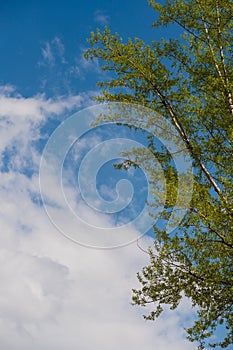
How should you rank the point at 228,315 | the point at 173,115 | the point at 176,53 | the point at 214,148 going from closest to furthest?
the point at 228,315, the point at 214,148, the point at 173,115, the point at 176,53

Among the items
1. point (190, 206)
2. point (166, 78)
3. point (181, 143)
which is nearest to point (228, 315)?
point (190, 206)

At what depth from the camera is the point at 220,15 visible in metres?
11.4

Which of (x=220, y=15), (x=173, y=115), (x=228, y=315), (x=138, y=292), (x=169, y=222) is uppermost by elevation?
(x=220, y=15)

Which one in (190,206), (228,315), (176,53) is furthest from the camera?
(176,53)

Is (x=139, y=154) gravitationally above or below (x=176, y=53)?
below

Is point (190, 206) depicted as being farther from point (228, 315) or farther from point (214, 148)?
point (228, 315)

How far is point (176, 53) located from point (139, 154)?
3090 mm

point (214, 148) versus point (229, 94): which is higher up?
point (229, 94)

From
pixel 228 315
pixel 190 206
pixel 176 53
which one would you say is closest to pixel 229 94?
pixel 176 53

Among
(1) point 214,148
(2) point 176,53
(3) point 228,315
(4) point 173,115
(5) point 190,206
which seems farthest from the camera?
(2) point 176,53

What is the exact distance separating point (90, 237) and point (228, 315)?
4424 millimetres

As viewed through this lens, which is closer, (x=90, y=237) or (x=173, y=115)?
(x=173, y=115)

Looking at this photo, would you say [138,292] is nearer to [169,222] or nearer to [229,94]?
[169,222]

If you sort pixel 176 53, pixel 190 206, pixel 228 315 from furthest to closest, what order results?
pixel 176 53, pixel 228 315, pixel 190 206
